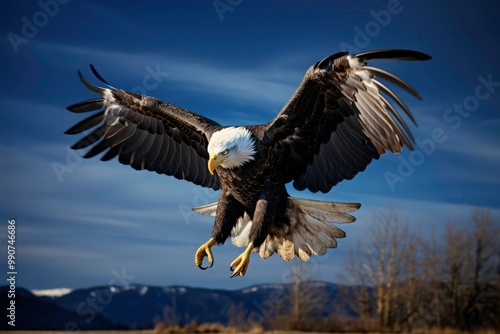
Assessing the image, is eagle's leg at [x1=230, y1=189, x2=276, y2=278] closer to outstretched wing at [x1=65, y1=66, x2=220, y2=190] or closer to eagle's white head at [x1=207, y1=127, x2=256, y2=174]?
eagle's white head at [x1=207, y1=127, x2=256, y2=174]

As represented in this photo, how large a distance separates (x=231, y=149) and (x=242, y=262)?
2.86 feet

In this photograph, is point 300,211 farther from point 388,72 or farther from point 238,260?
point 388,72

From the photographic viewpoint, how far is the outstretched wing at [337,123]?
14.9 feet

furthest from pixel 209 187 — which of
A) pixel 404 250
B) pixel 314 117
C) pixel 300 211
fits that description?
pixel 404 250

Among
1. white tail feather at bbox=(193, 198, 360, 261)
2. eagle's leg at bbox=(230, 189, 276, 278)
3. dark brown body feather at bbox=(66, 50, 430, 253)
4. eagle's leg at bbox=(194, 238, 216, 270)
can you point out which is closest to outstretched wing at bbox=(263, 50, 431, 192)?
dark brown body feather at bbox=(66, 50, 430, 253)

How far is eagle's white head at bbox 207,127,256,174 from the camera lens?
15.1 feet

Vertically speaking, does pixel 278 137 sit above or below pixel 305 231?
above

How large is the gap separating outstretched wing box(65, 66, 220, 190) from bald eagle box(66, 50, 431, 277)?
10mm

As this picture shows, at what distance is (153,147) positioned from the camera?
6.07 m

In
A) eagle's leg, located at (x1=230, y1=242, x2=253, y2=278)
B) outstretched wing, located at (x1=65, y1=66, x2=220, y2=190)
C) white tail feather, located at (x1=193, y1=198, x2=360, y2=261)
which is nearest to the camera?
eagle's leg, located at (x1=230, y1=242, x2=253, y2=278)

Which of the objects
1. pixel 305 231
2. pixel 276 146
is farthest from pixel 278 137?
pixel 305 231

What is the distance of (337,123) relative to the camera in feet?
16.9

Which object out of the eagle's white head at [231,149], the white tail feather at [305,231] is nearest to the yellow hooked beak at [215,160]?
the eagle's white head at [231,149]

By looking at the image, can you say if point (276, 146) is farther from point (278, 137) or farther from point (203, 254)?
point (203, 254)
